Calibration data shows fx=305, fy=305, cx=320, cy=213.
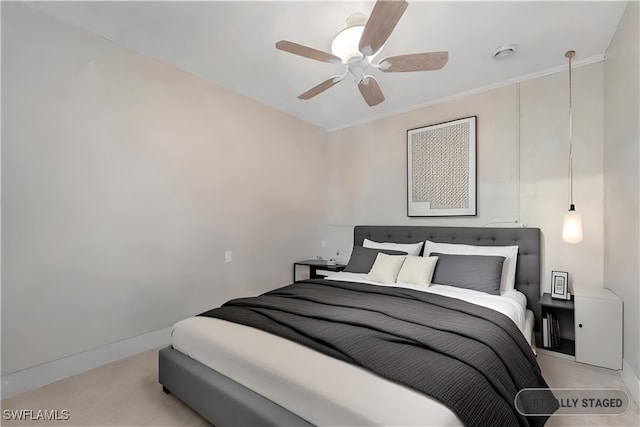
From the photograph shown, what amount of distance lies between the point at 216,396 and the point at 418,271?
77.4 inches

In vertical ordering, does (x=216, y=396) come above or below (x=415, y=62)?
below

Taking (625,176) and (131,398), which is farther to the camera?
(625,176)

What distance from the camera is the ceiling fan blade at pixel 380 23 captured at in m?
1.55

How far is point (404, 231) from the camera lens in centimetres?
373

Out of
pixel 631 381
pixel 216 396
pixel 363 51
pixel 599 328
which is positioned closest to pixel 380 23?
pixel 363 51

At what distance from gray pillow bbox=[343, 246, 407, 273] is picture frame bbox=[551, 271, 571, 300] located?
134cm

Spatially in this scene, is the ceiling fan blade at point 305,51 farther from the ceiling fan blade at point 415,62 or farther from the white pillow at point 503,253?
the white pillow at point 503,253

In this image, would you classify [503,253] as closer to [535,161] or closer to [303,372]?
[535,161]

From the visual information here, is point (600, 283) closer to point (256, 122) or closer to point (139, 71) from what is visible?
point (256, 122)

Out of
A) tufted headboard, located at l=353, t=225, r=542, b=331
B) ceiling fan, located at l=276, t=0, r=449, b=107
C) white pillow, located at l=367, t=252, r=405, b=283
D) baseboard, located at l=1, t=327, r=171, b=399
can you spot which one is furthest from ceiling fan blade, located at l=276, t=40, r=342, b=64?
baseboard, located at l=1, t=327, r=171, b=399

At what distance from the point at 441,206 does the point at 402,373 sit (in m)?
2.61

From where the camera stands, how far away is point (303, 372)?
1367 millimetres
